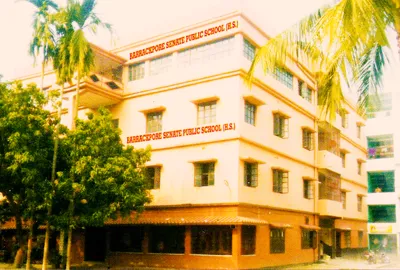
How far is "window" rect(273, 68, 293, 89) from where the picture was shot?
27.1 metres

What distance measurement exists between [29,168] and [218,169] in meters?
8.65

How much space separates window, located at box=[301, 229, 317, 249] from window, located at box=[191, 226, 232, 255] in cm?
790

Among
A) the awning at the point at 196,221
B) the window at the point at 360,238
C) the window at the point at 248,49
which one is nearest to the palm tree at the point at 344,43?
the awning at the point at 196,221

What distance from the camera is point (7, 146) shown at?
64.0 ft

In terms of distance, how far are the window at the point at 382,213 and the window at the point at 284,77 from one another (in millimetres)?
20413

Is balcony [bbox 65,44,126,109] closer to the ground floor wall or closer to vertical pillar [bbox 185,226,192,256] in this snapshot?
the ground floor wall

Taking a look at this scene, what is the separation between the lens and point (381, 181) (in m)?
43.8

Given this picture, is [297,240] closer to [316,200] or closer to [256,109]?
[316,200]

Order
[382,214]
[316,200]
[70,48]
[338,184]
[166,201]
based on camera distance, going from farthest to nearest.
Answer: [382,214] < [338,184] < [316,200] < [166,201] < [70,48]

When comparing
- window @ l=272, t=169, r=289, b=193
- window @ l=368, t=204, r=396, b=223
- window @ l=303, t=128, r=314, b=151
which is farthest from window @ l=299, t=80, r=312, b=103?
window @ l=368, t=204, r=396, b=223

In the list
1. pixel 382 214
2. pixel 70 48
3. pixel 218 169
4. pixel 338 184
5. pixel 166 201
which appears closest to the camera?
pixel 70 48

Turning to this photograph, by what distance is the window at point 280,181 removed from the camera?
25.7 m

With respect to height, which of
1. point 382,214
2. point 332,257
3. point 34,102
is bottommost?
point 332,257

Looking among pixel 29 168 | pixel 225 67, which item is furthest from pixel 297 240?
pixel 29 168
